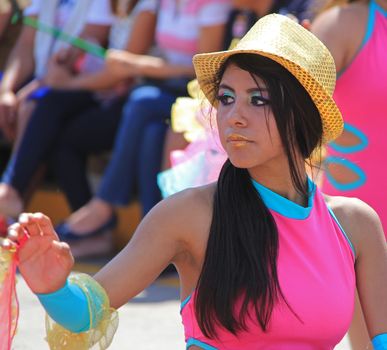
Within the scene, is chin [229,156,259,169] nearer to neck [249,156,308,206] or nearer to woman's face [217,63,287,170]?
woman's face [217,63,287,170]

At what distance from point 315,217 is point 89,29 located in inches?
171

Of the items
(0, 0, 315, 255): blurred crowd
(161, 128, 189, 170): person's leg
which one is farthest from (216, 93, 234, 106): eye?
(161, 128, 189, 170): person's leg

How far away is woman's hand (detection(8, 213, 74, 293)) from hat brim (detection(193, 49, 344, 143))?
67cm

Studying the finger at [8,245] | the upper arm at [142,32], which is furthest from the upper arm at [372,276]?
the upper arm at [142,32]

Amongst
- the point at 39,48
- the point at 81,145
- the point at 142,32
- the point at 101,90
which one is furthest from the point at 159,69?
the point at 39,48

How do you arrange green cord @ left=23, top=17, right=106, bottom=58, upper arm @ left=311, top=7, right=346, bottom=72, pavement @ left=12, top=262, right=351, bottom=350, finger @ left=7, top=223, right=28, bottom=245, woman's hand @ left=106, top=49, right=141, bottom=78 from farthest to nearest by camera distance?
green cord @ left=23, top=17, right=106, bottom=58 → woman's hand @ left=106, top=49, right=141, bottom=78 → pavement @ left=12, top=262, right=351, bottom=350 → upper arm @ left=311, top=7, right=346, bottom=72 → finger @ left=7, top=223, right=28, bottom=245

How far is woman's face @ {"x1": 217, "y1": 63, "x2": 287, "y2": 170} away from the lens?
8.78 ft

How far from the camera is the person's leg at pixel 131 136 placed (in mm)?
6082

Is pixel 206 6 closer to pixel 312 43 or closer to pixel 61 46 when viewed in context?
pixel 61 46

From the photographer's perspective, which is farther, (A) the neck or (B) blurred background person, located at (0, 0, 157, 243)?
(B) blurred background person, located at (0, 0, 157, 243)

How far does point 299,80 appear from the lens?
2686 mm

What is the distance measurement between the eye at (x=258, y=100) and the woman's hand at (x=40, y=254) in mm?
618

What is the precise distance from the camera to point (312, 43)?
2773 millimetres

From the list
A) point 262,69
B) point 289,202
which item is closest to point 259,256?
point 289,202
